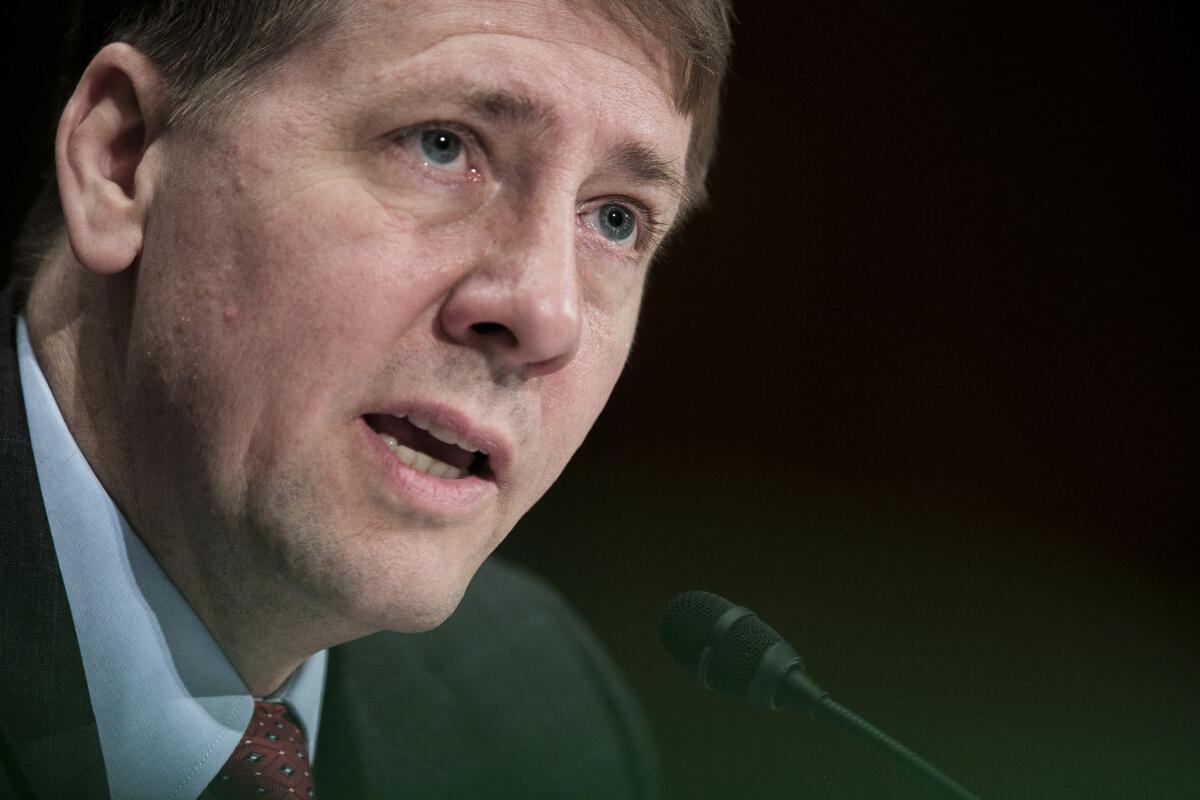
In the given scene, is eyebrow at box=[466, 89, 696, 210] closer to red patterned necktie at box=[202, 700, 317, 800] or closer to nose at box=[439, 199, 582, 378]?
nose at box=[439, 199, 582, 378]

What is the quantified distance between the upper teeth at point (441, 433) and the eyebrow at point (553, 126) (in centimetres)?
34

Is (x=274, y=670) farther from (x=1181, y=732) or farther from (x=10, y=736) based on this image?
(x=1181, y=732)

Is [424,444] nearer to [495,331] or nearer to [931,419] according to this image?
[495,331]

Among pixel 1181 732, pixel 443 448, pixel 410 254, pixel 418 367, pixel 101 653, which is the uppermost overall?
pixel 410 254

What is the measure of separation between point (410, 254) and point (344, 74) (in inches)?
8.5

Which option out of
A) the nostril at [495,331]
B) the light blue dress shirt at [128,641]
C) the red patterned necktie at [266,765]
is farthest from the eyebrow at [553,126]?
the red patterned necktie at [266,765]

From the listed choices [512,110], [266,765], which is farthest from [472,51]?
[266,765]

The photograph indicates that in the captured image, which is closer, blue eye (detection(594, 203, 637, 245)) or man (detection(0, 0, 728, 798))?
man (detection(0, 0, 728, 798))

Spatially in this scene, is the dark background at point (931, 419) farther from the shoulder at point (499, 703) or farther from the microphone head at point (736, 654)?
the microphone head at point (736, 654)

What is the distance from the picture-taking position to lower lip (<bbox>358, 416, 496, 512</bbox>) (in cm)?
122

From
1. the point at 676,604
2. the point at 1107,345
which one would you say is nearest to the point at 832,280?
the point at 1107,345

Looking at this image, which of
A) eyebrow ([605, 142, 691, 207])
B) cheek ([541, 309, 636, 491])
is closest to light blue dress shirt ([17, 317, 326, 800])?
cheek ([541, 309, 636, 491])

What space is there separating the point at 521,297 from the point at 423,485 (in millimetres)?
240

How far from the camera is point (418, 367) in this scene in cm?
120
